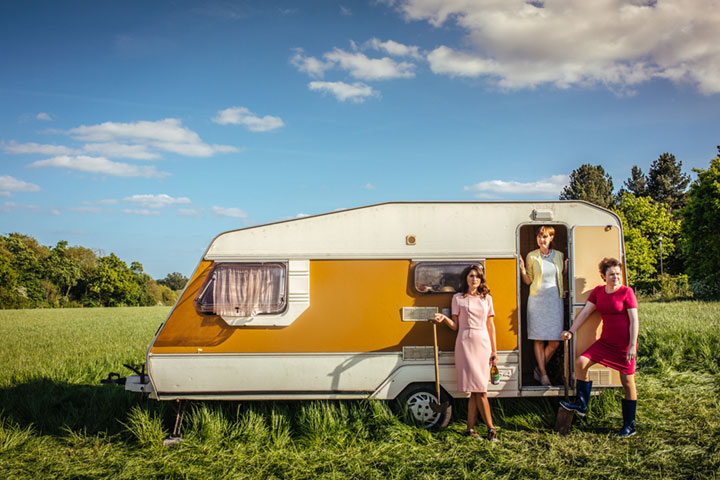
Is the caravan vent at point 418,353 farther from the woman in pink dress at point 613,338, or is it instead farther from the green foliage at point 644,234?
the green foliage at point 644,234

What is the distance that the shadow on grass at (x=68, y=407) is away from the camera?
6.42 metres

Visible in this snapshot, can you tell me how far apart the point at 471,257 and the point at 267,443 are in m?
3.29

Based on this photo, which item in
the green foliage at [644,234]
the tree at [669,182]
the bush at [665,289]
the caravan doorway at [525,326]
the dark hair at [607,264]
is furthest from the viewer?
the tree at [669,182]

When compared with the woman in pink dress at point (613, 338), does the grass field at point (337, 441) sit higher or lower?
lower

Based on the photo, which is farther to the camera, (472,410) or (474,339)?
(472,410)

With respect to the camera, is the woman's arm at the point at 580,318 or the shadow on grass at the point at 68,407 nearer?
the woman's arm at the point at 580,318

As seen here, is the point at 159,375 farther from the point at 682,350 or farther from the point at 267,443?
the point at 682,350

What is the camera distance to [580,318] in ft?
19.1

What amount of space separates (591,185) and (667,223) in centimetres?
1056

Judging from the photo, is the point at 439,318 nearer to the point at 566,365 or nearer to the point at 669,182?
the point at 566,365

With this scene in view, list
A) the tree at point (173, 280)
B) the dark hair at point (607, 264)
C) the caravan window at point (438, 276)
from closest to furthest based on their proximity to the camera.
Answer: the dark hair at point (607, 264) → the caravan window at point (438, 276) → the tree at point (173, 280)

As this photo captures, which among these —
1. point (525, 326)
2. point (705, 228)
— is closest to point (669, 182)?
point (705, 228)

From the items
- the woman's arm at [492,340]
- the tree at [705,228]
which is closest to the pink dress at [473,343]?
the woman's arm at [492,340]

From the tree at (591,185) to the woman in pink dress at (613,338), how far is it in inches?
2046
